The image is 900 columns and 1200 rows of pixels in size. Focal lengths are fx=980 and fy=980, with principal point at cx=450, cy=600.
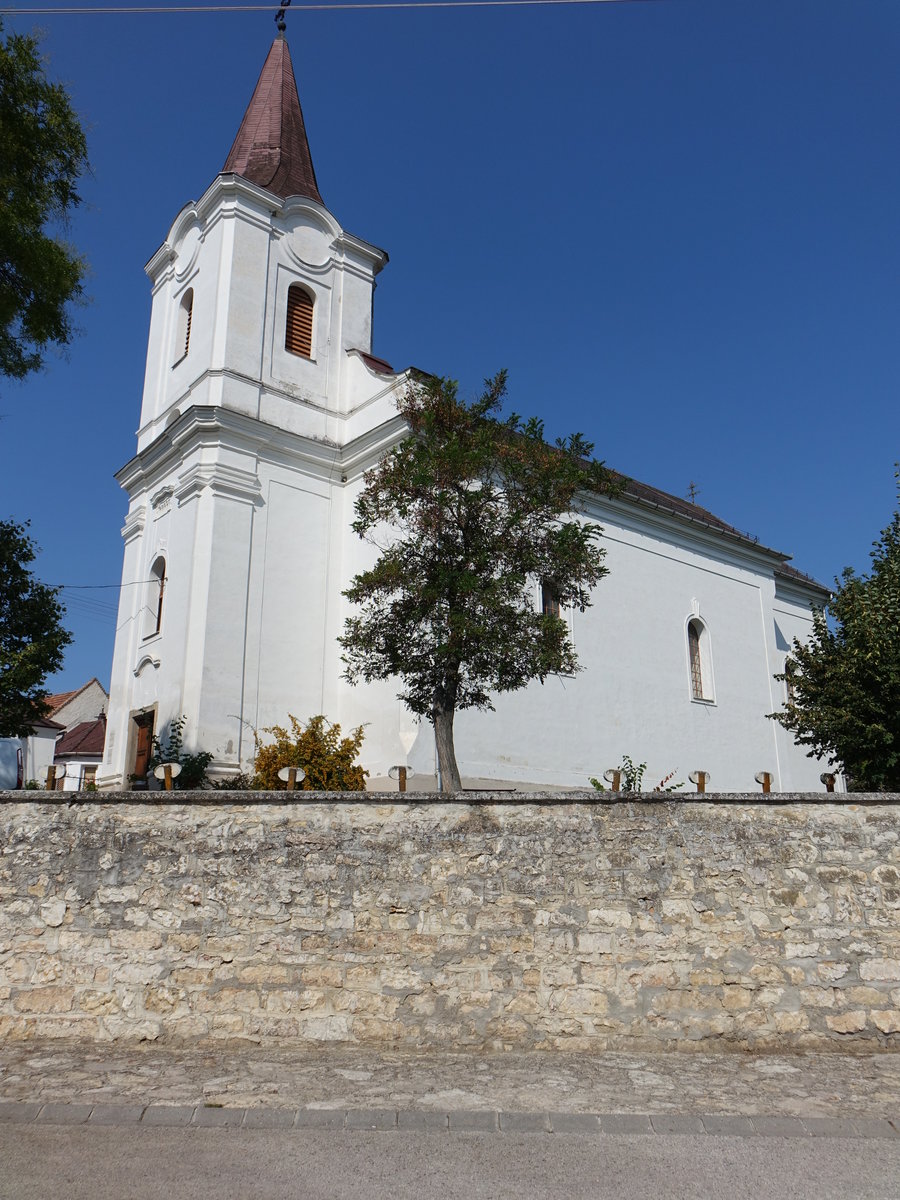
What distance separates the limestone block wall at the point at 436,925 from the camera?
7664 millimetres

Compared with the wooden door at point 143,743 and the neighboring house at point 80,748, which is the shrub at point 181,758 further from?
the neighboring house at point 80,748

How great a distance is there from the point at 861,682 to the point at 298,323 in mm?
14452

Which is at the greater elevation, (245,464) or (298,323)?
(298,323)

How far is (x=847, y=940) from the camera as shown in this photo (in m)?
8.07

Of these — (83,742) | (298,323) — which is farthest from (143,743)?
(83,742)

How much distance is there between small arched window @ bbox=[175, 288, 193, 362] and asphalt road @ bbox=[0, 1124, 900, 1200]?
19.5 meters

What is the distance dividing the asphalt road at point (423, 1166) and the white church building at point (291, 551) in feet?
38.1

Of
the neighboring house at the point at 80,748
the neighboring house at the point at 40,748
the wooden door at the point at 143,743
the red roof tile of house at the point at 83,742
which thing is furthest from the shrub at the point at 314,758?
the neighboring house at the point at 40,748

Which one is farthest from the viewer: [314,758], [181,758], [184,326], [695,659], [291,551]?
[695,659]

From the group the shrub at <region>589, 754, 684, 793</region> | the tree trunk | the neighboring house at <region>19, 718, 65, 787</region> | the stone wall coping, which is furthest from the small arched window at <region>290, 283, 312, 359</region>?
the neighboring house at <region>19, 718, 65, 787</region>

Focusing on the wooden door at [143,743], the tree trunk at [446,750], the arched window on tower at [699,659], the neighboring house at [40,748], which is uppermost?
the arched window on tower at [699,659]

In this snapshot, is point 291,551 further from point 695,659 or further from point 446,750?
point 695,659

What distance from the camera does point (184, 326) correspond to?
23297 millimetres

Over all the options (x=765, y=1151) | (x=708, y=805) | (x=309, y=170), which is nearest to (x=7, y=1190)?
(x=765, y=1151)
